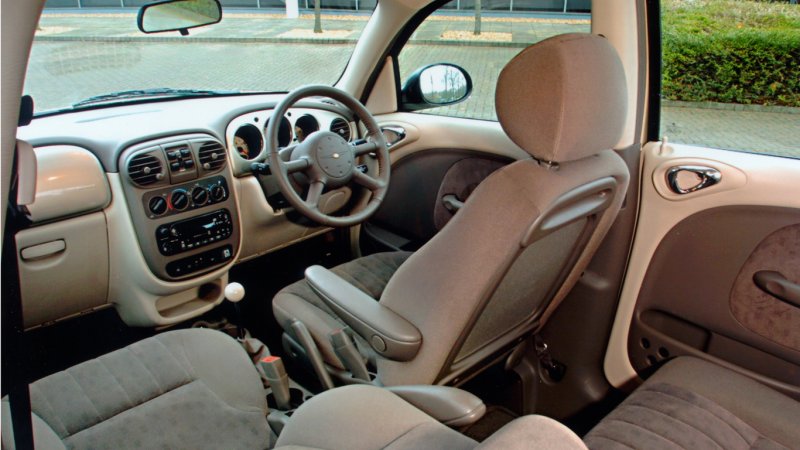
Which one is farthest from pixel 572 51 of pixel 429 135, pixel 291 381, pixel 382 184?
pixel 291 381

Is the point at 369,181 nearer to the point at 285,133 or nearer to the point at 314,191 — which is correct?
the point at 314,191

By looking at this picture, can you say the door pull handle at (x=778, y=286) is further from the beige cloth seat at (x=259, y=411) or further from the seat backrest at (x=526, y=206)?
the seat backrest at (x=526, y=206)

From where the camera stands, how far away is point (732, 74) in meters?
2.12

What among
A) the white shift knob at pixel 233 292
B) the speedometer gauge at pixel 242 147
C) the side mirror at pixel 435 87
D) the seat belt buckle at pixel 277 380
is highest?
the side mirror at pixel 435 87

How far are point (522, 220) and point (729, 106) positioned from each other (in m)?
1.25

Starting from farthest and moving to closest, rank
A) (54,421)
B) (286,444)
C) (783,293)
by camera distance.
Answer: (783,293), (54,421), (286,444)

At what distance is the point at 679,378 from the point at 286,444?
1.07 meters

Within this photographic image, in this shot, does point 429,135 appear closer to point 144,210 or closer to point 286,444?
point 144,210

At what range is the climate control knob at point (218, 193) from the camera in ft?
7.55

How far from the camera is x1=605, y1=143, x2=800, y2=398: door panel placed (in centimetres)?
176

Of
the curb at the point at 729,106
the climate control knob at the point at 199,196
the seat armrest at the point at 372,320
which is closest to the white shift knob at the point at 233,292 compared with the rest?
the climate control knob at the point at 199,196

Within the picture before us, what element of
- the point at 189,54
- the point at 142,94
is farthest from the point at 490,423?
the point at 189,54

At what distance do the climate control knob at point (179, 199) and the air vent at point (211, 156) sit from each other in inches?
5.0

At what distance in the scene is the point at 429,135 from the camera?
2.80 metres
